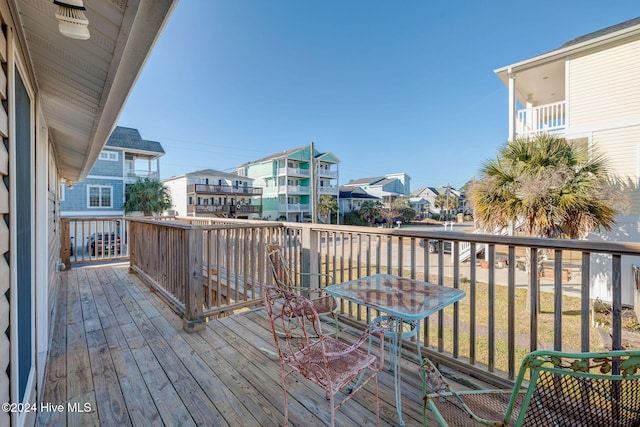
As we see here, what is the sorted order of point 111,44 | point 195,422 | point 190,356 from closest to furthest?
point 111,44 < point 195,422 < point 190,356

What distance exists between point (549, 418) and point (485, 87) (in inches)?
879

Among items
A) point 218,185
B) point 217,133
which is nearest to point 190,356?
point 218,185

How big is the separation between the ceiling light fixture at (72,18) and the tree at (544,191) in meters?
7.35

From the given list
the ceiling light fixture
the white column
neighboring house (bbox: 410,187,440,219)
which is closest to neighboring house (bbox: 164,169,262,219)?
the white column

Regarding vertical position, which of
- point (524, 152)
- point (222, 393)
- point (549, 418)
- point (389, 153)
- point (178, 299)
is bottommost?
point (222, 393)

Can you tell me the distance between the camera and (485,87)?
60.9 feet

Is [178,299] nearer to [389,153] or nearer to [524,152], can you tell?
[524,152]

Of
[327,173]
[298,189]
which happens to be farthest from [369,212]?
[298,189]

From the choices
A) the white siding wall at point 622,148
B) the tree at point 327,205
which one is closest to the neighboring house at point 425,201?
the tree at point 327,205

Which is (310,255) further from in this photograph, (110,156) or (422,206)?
(422,206)

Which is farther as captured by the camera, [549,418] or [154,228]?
[154,228]

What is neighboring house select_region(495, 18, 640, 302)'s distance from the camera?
7234mm

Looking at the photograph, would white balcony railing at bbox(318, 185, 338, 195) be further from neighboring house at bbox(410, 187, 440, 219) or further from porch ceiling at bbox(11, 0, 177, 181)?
porch ceiling at bbox(11, 0, 177, 181)

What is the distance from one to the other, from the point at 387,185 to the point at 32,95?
120 ft
